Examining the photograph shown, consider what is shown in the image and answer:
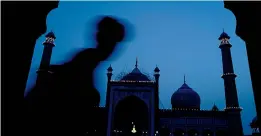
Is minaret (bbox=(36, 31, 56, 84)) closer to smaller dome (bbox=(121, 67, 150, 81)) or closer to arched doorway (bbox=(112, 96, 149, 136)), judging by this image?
arched doorway (bbox=(112, 96, 149, 136))

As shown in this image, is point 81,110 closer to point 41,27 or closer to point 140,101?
point 140,101

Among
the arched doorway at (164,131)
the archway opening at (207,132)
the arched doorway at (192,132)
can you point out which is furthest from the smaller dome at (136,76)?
the archway opening at (207,132)

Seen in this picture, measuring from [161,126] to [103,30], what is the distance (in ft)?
34.7

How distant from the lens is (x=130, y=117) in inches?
705

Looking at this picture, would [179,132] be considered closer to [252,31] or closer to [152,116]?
[152,116]

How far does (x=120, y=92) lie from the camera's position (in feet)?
59.3

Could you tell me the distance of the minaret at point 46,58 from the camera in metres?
18.3

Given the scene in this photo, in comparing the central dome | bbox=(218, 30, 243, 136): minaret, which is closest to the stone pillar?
bbox=(218, 30, 243, 136): minaret

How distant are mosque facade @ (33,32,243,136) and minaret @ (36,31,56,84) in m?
4.96

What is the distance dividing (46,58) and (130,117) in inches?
326

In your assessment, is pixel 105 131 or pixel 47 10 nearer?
pixel 47 10

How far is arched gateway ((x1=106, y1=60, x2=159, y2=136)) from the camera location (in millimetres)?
17156

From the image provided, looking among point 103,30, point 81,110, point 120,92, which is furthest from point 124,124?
point 103,30

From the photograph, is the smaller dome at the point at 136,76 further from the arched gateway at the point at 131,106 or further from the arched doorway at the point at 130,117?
the arched doorway at the point at 130,117
